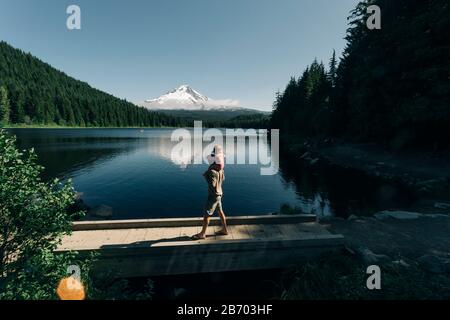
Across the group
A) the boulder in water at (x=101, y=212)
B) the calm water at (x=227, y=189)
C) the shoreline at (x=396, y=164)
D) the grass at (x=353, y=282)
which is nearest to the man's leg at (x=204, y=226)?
the grass at (x=353, y=282)

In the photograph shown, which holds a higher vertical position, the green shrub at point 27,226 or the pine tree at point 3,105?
the pine tree at point 3,105

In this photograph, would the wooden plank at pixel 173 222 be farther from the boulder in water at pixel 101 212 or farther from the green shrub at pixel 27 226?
the boulder in water at pixel 101 212

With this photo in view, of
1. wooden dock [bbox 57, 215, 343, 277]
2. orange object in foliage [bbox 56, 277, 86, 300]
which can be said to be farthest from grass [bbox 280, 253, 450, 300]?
orange object in foliage [bbox 56, 277, 86, 300]

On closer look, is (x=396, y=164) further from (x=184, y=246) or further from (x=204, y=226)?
(x=184, y=246)

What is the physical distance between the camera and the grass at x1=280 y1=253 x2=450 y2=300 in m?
6.23

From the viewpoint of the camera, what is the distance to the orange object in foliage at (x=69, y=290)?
17.3ft

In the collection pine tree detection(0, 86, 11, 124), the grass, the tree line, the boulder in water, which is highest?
pine tree detection(0, 86, 11, 124)

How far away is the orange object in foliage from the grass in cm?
573

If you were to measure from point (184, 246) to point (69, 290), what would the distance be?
130 inches

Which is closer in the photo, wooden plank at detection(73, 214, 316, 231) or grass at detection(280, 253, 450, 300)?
grass at detection(280, 253, 450, 300)

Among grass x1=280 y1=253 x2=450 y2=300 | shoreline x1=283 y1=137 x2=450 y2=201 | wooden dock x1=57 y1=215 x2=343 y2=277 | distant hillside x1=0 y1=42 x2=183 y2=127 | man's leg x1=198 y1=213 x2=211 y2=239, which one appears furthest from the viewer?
distant hillside x1=0 y1=42 x2=183 y2=127

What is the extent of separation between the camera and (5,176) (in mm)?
5254

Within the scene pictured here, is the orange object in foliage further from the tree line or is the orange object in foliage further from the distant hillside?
the distant hillside

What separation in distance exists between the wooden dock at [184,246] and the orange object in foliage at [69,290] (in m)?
1.90
